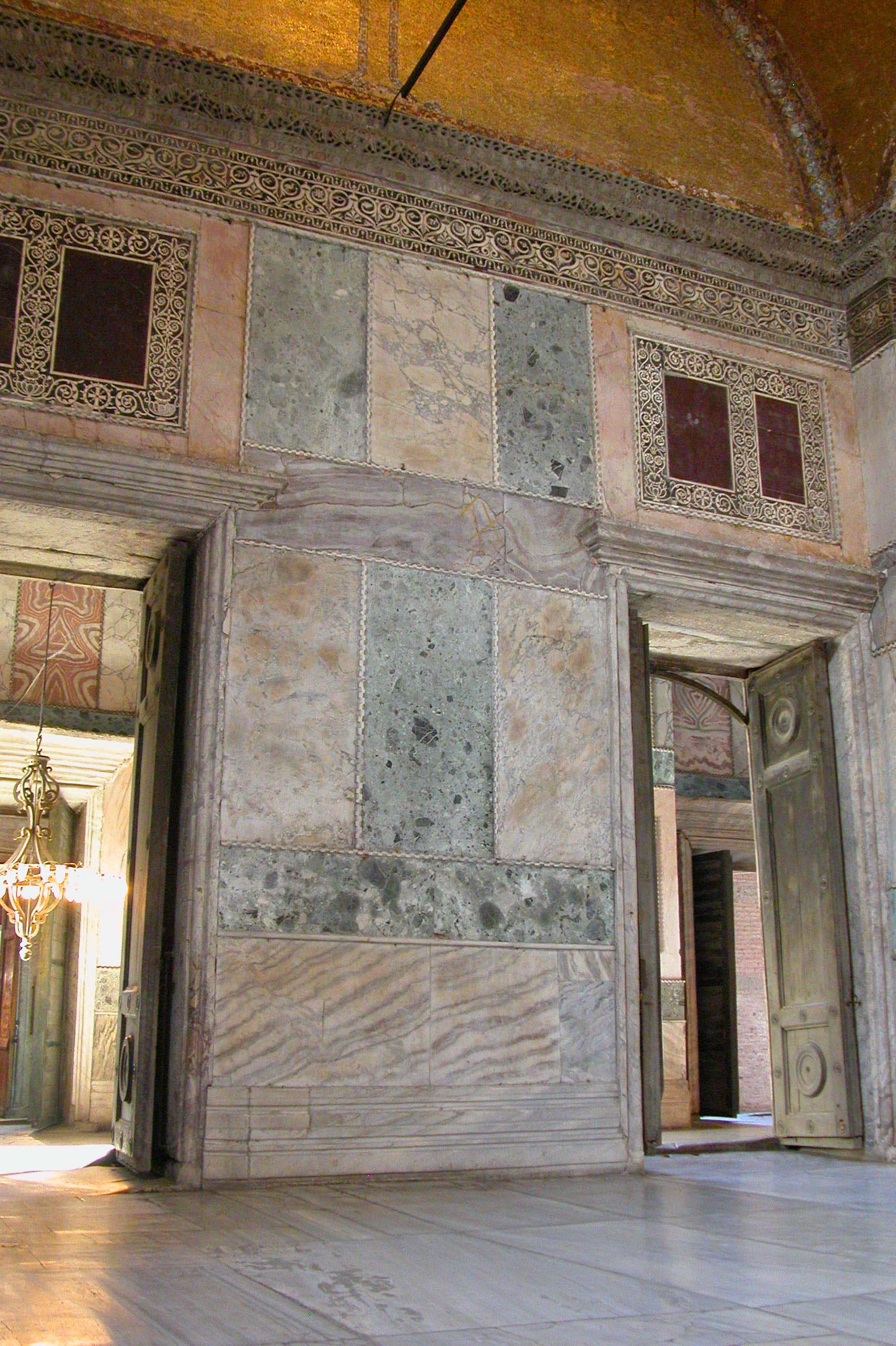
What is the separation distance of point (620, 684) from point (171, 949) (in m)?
2.35

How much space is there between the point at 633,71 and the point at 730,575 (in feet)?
9.68

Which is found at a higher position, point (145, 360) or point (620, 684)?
point (145, 360)

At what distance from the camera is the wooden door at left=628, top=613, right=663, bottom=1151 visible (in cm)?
592

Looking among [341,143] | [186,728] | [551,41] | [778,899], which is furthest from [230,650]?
[551,41]

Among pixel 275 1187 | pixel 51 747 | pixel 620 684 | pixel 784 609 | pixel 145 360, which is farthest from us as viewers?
pixel 51 747

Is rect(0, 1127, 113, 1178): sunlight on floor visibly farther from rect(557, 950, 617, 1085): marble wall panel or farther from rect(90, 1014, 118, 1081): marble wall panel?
rect(557, 950, 617, 1085): marble wall panel

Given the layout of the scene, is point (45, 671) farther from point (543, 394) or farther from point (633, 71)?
point (633, 71)

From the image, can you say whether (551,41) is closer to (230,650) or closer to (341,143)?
(341,143)

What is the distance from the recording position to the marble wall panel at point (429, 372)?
599 cm

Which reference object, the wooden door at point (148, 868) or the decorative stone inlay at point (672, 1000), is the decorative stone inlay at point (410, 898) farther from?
the decorative stone inlay at point (672, 1000)

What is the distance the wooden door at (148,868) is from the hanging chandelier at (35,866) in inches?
129

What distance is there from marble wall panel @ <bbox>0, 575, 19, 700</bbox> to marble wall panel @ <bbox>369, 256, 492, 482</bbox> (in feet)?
13.3

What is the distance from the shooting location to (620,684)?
6.18 meters

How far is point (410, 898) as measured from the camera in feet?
17.9
